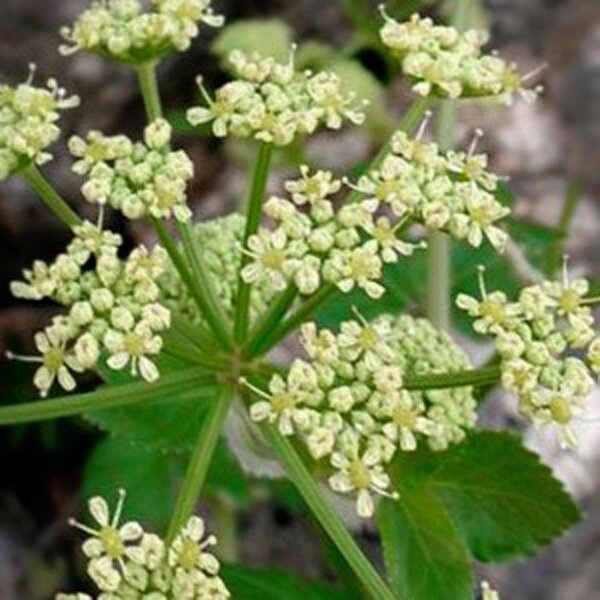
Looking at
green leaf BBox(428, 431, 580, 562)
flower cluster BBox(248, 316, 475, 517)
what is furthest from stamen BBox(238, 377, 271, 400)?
green leaf BBox(428, 431, 580, 562)

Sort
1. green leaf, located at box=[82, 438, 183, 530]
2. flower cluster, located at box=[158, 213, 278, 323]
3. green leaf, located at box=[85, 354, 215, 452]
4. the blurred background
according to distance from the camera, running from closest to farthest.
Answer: flower cluster, located at box=[158, 213, 278, 323] → green leaf, located at box=[85, 354, 215, 452] → green leaf, located at box=[82, 438, 183, 530] → the blurred background

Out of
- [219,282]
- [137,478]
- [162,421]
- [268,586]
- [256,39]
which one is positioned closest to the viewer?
[219,282]

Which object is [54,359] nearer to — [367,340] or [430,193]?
[367,340]

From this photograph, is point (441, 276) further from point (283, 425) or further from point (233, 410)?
point (283, 425)

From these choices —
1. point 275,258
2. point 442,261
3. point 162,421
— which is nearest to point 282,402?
point 275,258

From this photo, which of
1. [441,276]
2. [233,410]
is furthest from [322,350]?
[441,276]

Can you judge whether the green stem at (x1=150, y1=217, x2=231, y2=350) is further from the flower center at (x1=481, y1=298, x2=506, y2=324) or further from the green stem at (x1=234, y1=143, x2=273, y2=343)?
the flower center at (x1=481, y1=298, x2=506, y2=324)
